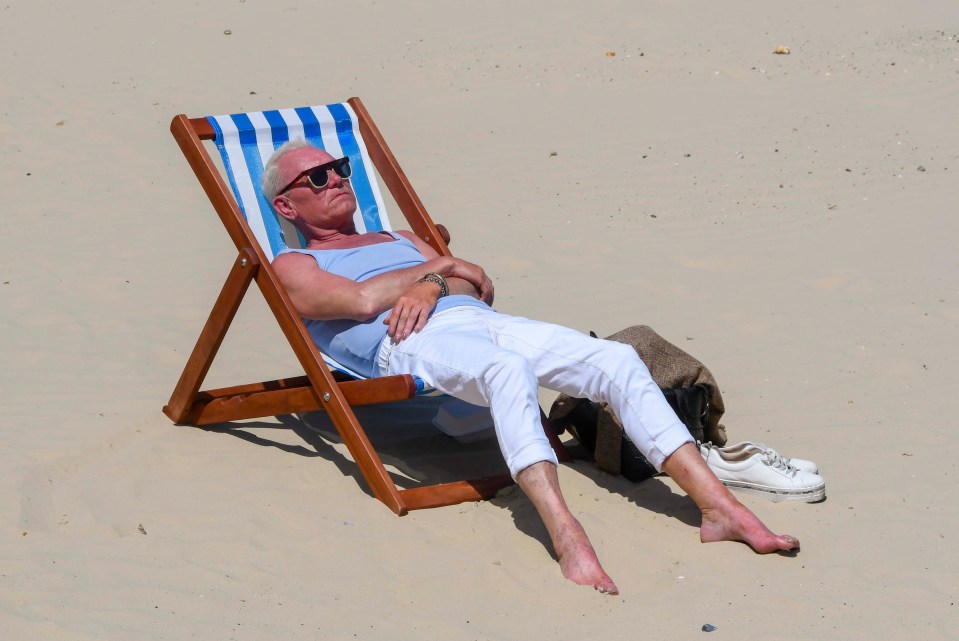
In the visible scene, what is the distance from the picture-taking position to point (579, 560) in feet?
10.6

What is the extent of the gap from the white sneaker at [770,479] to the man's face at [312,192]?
1608 mm

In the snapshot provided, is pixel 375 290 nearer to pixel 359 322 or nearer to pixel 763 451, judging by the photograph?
pixel 359 322

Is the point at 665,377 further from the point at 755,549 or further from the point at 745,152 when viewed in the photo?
the point at 745,152

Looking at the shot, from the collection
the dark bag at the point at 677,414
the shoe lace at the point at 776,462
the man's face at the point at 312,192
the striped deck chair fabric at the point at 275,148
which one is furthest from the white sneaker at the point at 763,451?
the man's face at the point at 312,192

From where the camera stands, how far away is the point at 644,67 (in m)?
9.77

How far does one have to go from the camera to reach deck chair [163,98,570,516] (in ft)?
12.4

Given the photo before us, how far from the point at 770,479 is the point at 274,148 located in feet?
7.25

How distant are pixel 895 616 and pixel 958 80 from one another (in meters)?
6.98

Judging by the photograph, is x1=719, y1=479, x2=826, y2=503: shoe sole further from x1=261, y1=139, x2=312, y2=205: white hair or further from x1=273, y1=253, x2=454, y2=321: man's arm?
x1=261, y1=139, x2=312, y2=205: white hair

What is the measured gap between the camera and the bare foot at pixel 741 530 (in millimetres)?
3355

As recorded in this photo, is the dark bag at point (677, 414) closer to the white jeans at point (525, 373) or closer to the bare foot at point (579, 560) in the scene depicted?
the white jeans at point (525, 373)

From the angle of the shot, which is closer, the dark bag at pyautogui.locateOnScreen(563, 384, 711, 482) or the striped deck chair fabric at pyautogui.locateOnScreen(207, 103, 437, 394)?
the dark bag at pyautogui.locateOnScreen(563, 384, 711, 482)

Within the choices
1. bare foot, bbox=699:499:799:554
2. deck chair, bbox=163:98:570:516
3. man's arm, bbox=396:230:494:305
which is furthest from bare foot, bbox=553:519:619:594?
man's arm, bbox=396:230:494:305

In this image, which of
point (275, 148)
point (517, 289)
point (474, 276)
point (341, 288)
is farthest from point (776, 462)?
point (517, 289)
